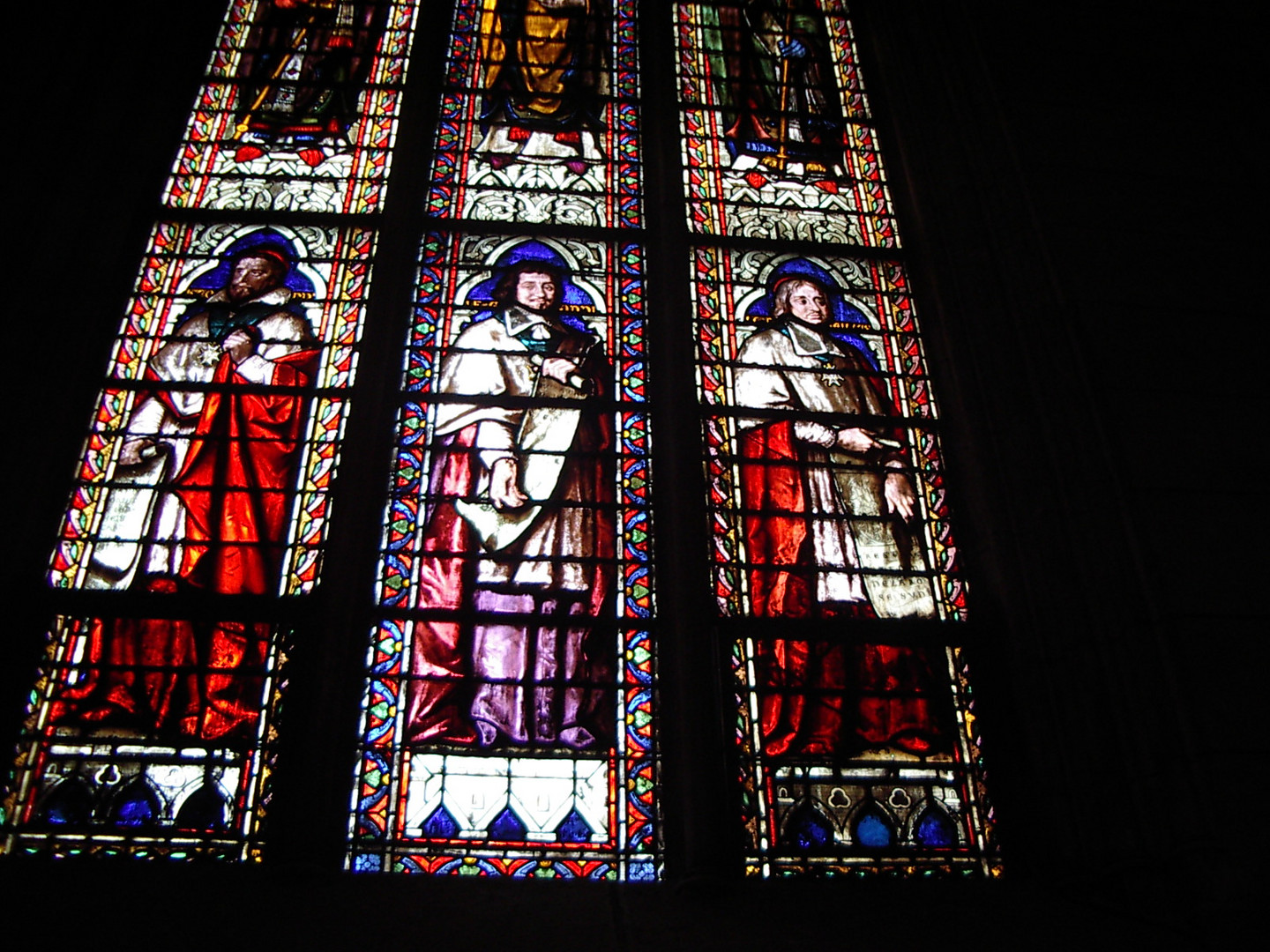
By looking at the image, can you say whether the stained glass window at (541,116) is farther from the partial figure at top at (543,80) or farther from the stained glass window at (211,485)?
the stained glass window at (211,485)

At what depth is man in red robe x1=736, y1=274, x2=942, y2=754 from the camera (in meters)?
3.98

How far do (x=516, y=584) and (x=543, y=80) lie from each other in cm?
307

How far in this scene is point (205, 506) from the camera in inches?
166

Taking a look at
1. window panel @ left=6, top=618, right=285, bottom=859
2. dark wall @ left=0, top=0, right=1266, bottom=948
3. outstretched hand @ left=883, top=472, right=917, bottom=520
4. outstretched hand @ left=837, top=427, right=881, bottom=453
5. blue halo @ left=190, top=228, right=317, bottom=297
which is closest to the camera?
dark wall @ left=0, top=0, right=1266, bottom=948

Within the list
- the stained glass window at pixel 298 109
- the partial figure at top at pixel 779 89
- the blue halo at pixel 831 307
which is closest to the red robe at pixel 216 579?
the stained glass window at pixel 298 109

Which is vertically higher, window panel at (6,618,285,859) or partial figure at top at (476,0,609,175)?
partial figure at top at (476,0,609,175)

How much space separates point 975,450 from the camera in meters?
4.49

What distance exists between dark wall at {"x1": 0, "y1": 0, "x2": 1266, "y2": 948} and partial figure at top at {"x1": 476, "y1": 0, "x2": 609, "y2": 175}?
43 cm

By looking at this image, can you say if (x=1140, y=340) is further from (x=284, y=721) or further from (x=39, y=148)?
(x=39, y=148)

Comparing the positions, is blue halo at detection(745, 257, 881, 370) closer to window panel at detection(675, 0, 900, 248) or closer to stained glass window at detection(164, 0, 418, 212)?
window panel at detection(675, 0, 900, 248)

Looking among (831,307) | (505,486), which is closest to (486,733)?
(505,486)

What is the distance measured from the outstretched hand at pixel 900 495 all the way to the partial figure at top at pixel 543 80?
2174mm

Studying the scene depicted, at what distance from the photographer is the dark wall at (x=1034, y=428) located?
3389 millimetres

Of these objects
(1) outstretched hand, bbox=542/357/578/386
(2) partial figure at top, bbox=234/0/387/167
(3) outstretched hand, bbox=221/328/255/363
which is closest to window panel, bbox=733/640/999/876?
(1) outstretched hand, bbox=542/357/578/386
